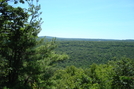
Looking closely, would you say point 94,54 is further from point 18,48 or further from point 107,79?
point 18,48

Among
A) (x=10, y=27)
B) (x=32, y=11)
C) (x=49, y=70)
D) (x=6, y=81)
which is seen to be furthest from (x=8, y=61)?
(x=32, y=11)

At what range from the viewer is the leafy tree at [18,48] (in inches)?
210

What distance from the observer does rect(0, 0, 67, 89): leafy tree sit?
5328 millimetres

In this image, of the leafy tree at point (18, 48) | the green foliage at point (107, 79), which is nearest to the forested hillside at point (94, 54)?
the green foliage at point (107, 79)

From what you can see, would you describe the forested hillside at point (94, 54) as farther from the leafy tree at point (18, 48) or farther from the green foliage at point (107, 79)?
the leafy tree at point (18, 48)

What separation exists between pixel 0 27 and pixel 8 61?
181cm

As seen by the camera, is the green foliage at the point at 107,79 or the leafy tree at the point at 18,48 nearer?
the green foliage at the point at 107,79

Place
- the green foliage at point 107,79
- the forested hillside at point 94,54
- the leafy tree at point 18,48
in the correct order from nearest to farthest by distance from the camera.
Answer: the green foliage at point 107,79 < the leafy tree at point 18,48 < the forested hillside at point 94,54

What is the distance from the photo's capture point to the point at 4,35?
539 cm

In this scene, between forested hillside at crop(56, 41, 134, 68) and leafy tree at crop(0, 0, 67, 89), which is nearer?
leafy tree at crop(0, 0, 67, 89)

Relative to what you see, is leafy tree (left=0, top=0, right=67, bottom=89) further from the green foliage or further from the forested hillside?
the forested hillside

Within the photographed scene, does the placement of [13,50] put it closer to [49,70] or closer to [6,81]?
[6,81]

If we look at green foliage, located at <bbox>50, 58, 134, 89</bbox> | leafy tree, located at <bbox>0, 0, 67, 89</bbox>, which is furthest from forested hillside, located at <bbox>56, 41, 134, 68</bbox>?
leafy tree, located at <bbox>0, 0, 67, 89</bbox>

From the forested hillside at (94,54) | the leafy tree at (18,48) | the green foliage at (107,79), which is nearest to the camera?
the green foliage at (107,79)
